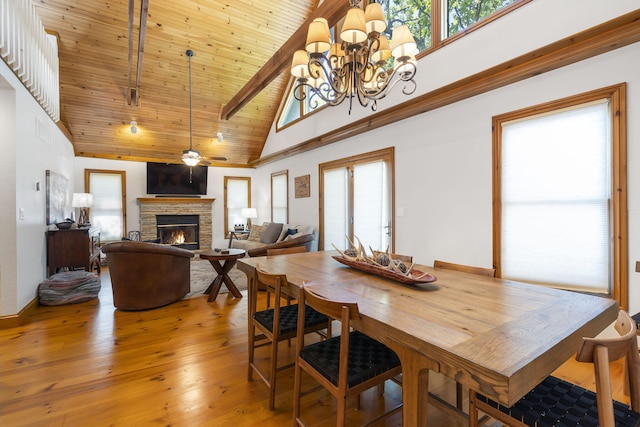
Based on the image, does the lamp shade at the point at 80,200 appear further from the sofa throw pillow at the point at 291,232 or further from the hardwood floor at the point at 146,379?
the sofa throw pillow at the point at 291,232

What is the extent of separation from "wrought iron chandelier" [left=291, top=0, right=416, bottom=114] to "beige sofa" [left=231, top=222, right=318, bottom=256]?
2.99 meters

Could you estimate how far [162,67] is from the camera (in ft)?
18.2

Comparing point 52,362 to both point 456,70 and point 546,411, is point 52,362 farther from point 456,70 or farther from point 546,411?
point 456,70

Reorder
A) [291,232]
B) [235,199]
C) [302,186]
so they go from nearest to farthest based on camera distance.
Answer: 1. [291,232]
2. [302,186]
3. [235,199]

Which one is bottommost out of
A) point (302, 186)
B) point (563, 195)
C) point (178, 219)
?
point (178, 219)

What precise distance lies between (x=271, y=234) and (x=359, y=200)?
2573 mm

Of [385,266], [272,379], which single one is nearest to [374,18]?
[385,266]

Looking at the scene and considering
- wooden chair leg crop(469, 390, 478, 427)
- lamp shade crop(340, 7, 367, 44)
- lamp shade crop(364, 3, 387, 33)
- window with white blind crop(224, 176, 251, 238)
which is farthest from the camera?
window with white blind crop(224, 176, 251, 238)

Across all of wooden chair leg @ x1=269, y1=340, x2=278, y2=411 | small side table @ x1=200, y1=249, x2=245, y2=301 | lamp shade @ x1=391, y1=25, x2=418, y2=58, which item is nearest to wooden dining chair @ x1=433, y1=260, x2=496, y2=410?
wooden chair leg @ x1=269, y1=340, x2=278, y2=411

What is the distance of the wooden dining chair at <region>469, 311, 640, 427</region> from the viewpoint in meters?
0.91

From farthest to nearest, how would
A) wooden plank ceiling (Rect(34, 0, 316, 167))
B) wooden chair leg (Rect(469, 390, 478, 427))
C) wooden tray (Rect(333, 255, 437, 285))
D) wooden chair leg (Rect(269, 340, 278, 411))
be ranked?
1. wooden plank ceiling (Rect(34, 0, 316, 167))
2. wooden chair leg (Rect(269, 340, 278, 411))
3. wooden tray (Rect(333, 255, 437, 285))
4. wooden chair leg (Rect(469, 390, 478, 427))

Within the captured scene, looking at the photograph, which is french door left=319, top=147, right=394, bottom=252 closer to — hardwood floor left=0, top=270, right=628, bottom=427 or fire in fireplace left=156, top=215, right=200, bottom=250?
hardwood floor left=0, top=270, right=628, bottom=427

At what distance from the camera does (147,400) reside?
6.42 ft

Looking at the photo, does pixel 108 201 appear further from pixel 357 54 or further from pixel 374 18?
pixel 374 18
